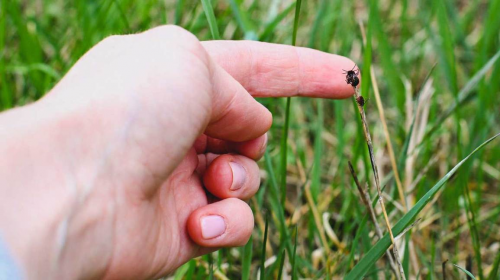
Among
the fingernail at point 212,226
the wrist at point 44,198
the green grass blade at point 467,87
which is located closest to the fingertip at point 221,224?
the fingernail at point 212,226

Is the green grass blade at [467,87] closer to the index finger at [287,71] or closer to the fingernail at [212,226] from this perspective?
the index finger at [287,71]

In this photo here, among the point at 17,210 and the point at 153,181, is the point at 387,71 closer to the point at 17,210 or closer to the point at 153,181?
the point at 153,181

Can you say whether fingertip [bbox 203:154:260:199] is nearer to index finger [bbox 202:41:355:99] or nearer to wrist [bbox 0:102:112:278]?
index finger [bbox 202:41:355:99]

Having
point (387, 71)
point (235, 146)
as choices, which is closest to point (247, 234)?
point (235, 146)

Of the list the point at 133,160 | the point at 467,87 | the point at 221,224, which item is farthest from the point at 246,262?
the point at 467,87

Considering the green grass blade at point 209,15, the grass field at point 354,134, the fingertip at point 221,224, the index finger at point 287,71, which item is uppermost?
the green grass blade at point 209,15

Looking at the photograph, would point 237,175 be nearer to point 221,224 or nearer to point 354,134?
point 221,224
